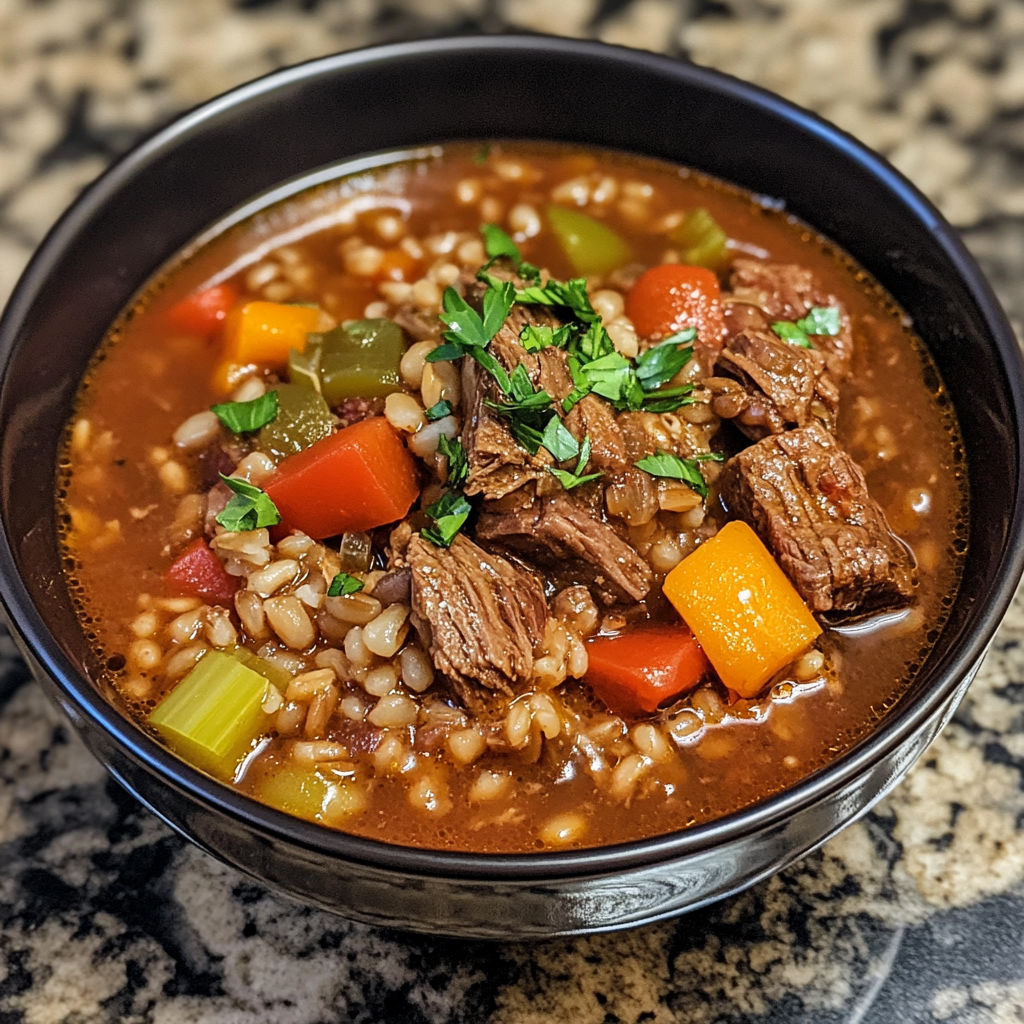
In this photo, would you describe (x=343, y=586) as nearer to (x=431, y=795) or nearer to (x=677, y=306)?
(x=431, y=795)

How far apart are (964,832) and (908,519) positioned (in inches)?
34.7

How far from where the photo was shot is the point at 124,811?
327 centimetres

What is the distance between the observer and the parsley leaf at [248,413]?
3.39m

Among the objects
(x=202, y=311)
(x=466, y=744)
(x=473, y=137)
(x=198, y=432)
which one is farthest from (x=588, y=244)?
(x=466, y=744)

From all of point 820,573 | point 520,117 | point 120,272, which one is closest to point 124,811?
point 120,272

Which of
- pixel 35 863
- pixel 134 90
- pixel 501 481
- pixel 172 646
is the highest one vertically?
pixel 134 90

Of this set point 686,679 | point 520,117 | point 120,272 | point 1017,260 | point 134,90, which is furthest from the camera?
point 134,90

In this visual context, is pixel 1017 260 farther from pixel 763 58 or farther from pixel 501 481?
pixel 501 481

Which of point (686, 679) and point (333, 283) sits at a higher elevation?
point (333, 283)

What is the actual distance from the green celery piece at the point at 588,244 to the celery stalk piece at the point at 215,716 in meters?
1.83

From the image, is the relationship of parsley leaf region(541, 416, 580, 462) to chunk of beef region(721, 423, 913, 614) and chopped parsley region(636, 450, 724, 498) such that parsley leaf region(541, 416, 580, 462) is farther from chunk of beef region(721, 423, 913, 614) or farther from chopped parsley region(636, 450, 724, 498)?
chunk of beef region(721, 423, 913, 614)

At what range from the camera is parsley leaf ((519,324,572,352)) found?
3191 millimetres

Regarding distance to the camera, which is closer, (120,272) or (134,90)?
(120,272)

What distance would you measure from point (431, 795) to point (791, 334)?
5.79 feet
